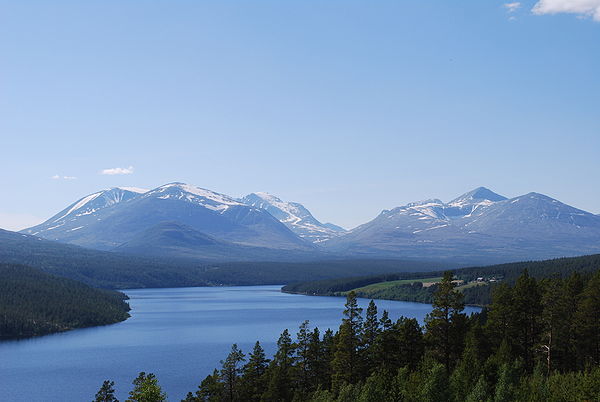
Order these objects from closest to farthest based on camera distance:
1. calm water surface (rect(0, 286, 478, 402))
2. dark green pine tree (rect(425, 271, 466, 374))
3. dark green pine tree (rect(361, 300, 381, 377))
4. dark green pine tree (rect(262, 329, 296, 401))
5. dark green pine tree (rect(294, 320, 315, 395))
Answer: dark green pine tree (rect(425, 271, 466, 374))
dark green pine tree (rect(262, 329, 296, 401))
dark green pine tree (rect(361, 300, 381, 377))
dark green pine tree (rect(294, 320, 315, 395))
calm water surface (rect(0, 286, 478, 402))

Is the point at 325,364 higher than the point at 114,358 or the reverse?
higher

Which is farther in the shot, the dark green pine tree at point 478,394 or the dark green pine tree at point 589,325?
the dark green pine tree at point 589,325

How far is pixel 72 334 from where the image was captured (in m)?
195

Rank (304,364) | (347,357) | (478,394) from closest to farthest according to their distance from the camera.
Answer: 1. (478,394)
2. (347,357)
3. (304,364)

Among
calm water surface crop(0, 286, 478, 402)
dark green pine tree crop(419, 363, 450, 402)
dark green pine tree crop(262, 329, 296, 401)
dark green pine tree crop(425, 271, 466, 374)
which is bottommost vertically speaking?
calm water surface crop(0, 286, 478, 402)

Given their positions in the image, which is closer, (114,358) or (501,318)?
(501,318)

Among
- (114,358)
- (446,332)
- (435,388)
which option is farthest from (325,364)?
(114,358)

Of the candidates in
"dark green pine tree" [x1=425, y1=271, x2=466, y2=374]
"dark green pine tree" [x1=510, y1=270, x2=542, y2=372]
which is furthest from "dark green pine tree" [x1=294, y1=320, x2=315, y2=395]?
"dark green pine tree" [x1=510, y1=270, x2=542, y2=372]

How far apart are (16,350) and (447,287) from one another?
130 meters

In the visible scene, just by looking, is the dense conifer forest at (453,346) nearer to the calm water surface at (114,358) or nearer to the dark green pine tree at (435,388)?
the dark green pine tree at (435,388)

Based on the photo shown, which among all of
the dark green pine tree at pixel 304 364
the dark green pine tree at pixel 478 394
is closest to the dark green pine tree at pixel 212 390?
the dark green pine tree at pixel 304 364

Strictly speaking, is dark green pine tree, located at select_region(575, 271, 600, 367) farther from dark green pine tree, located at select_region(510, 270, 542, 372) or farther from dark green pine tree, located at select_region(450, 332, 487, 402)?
dark green pine tree, located at select_region(450, 332, 487, 402)

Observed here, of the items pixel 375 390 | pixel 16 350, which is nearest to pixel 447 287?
pixel 375 390

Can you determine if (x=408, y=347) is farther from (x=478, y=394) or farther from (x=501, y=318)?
(x=478, y=394)
